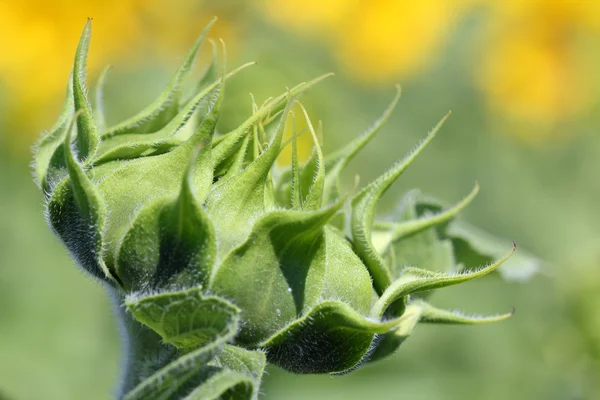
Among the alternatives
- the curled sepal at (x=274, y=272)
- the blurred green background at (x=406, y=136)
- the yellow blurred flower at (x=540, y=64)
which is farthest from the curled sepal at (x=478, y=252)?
the yellow blurred flower at (x=540, y=64)

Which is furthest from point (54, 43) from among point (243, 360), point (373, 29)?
point (243, 360)

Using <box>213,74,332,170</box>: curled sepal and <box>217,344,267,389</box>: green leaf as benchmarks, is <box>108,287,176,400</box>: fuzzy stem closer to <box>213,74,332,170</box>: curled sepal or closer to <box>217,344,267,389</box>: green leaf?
<box>217,344,267,389</box>: green leaf

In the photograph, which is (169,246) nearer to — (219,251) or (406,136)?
(219,251)

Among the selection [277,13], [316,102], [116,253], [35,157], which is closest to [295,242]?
[116,253]

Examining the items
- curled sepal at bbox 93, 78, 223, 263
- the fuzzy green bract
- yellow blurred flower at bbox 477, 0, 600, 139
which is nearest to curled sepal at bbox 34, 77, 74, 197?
the fuzzy green bract

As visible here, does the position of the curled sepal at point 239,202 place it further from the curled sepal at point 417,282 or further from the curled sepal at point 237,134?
the curled sepal at point 417,282

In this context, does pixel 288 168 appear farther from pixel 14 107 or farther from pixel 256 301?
pixel 14 107
